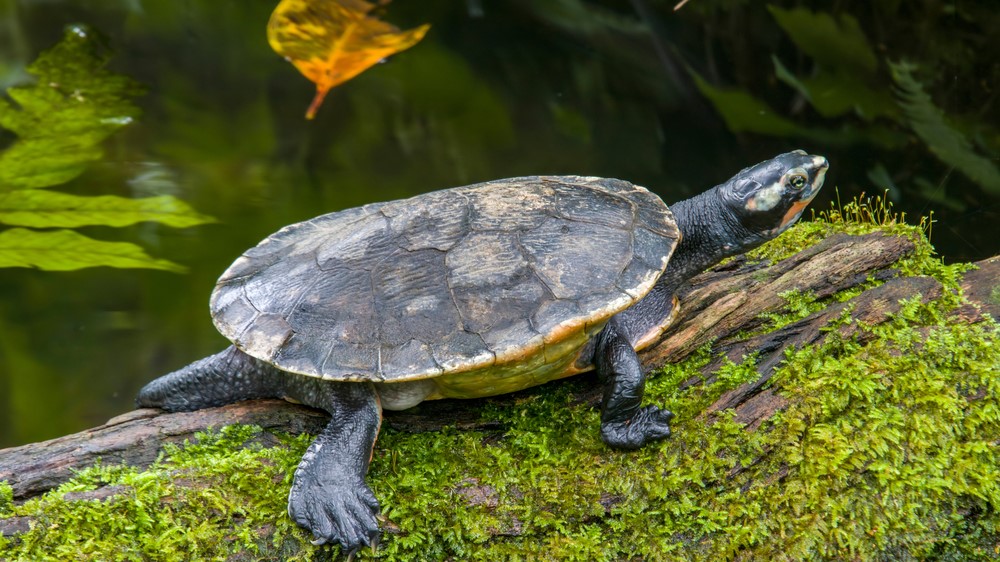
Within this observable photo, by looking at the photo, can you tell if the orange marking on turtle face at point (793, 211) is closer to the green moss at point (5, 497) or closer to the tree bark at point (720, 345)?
the tree bark at point (720, 345)

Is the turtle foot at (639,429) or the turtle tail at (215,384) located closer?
the turtle foot at (639,429)

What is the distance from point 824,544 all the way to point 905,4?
12.2 ft

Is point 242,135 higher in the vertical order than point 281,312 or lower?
lower

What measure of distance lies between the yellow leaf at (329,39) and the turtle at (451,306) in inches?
87.6

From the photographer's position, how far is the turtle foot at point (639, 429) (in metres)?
2.34

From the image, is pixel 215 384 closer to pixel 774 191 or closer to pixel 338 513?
pixel 338 513

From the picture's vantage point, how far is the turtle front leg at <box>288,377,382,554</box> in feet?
7.08

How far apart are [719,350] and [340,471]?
136cm

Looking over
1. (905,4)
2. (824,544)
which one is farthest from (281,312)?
(905,4)

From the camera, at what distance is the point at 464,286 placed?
233cm

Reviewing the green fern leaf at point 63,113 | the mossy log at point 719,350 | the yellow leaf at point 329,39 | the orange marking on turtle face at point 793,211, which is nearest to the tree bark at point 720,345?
the mossy log at point 719,350

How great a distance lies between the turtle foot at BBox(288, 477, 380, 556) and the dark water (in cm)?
222

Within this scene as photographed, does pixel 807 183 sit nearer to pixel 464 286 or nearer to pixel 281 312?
pixel 464 286

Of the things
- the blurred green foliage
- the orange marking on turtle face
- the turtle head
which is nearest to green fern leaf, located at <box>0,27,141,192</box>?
the blurred green foliage
